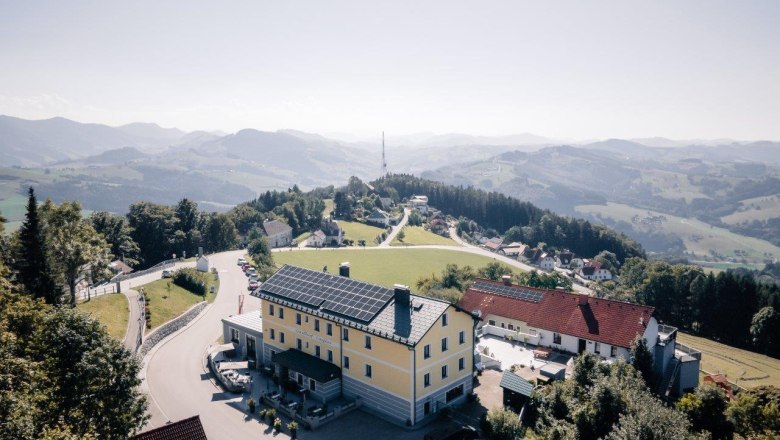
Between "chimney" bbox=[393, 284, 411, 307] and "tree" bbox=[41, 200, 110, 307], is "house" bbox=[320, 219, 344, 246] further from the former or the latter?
"chimney" bbox=[393, 284, 411, 307]

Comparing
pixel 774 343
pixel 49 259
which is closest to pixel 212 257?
pixel 49 259

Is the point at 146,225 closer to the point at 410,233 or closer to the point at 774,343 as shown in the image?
the point at 410,233

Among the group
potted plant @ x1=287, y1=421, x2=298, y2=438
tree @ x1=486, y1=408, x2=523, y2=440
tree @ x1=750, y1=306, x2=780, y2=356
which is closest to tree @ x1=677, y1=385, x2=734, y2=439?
tree @ x1=486, y1=408, x2=523, y2=440

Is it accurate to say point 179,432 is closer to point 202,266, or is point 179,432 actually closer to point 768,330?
point 202,266

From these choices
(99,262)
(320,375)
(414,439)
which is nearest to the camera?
(414,439)

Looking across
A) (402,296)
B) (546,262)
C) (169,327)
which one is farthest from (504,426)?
(546,262)

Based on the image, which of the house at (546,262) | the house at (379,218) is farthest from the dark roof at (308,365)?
the house at (546,262)
